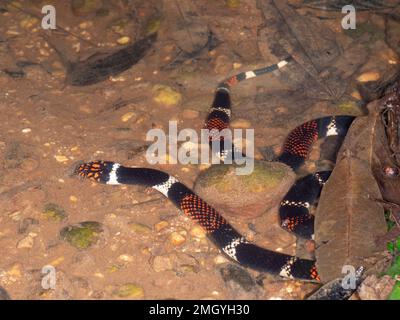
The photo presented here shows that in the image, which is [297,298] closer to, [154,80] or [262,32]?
[154,80]

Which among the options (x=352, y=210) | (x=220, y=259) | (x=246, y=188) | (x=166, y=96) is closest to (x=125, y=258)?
(x=220, y=259)

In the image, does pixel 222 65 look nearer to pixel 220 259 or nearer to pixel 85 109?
pixel 85 109

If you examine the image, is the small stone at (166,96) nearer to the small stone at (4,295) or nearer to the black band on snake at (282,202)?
the black band on snake at (282,202)

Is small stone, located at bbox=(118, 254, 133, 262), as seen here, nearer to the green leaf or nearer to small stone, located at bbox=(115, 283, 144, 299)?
small stone, located at bbox=(115, 283, 144, 299)

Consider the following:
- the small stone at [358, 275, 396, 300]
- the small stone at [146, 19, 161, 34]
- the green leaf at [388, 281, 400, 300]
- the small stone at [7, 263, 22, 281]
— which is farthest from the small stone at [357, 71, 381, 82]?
the small stone at [7, 263, 22, 281]

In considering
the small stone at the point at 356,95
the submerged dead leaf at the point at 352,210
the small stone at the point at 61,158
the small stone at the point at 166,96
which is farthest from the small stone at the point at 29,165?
the small stone at the point at 356,95
